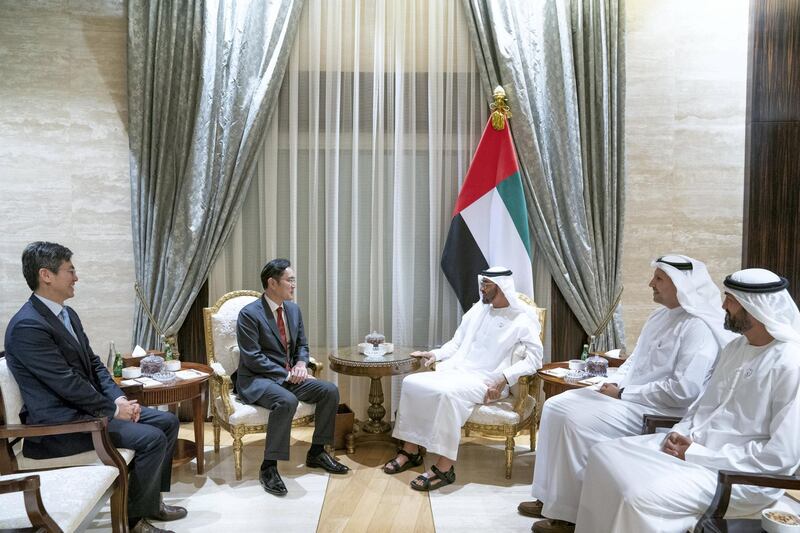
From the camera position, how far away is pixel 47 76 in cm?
523

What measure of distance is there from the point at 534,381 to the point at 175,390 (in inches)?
90.9

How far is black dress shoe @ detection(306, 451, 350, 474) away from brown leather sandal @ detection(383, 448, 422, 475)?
272mm

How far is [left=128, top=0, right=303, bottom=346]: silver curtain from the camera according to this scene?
203 inches

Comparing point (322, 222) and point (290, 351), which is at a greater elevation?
point (322, 222)

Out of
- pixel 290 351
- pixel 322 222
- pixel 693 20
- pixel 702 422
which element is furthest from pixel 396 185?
pixel 702 422

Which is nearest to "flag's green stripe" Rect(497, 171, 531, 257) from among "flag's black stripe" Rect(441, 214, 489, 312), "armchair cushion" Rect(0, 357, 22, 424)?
"flag's black stripe" Rect(441, 214, 489, 312)

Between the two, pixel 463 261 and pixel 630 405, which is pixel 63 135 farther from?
pixel 630 405

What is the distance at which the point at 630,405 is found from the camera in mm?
3627

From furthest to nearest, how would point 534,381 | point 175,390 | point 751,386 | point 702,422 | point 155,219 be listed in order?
point 155,219
point 534,381
point 175,390
point 702,422
point 751,386

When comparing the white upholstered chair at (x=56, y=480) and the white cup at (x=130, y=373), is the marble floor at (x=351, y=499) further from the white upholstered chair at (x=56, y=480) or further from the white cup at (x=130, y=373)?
the white cup at (x=130, y=373)

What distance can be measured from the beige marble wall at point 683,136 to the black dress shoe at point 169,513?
367cm

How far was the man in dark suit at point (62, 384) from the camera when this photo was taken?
3086 millimetres

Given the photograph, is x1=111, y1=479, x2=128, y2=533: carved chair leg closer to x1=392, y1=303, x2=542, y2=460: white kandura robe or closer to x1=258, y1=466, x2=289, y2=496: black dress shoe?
x1=258, y1=466, x2=289, y2=496: black dress shoe

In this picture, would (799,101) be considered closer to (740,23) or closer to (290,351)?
(740,23)
